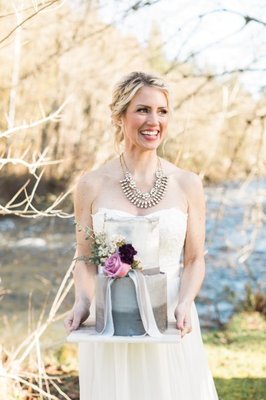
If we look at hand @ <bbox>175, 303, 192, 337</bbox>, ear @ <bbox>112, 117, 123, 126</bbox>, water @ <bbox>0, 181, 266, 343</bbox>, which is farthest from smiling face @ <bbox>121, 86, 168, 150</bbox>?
water @ <bbox>0, 181, 266, 343</bbox>

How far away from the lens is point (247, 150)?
24.7 feet

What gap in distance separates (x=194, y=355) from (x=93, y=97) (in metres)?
6.12

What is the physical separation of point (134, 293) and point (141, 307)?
0.06 meters

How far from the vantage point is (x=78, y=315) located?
2703mm

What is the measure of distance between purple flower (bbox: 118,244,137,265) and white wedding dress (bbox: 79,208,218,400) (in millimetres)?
317

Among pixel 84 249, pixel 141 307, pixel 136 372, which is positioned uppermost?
pixel 84 249

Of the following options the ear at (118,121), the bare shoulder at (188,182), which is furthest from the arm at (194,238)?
the ear at (118,121)

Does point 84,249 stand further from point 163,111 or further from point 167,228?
point 163,111

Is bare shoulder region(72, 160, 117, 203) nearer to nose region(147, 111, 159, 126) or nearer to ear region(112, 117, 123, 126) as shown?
ear region(112, 117, 123, 126)

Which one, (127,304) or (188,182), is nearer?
(127,304)

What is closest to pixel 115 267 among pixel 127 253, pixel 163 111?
pixel 127 253

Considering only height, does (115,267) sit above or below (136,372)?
above

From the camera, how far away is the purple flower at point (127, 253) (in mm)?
2451

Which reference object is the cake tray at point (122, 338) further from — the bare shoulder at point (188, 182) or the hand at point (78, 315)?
the bare shoulder at point (188, 182)
